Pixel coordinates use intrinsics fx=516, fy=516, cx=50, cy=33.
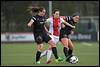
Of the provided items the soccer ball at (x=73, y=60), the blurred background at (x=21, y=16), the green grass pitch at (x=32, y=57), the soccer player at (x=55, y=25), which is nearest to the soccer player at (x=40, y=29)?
the soccer player at (x=55, y=25)

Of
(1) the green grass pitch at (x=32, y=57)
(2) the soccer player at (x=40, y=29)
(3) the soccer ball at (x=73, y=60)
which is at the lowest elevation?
(1) the green grass pitch at (x=32, y=57)

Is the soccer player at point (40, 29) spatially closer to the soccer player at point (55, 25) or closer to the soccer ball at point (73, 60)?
the soccer player at point (55, 25)

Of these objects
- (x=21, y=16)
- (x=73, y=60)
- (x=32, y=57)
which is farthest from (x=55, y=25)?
(x=21, y=16)

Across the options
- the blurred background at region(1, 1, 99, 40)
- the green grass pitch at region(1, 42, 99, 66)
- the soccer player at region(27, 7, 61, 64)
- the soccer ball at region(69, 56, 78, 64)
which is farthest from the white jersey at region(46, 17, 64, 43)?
the blurred background at region(1, 1, 99, 40)

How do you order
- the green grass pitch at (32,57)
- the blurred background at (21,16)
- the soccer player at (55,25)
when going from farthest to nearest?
the blurred background at (21,16)
the green grass pitch at (32,57)
the soccer player at (55,25)

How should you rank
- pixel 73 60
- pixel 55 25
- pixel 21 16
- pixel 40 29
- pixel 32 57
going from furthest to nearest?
1. pixel 21 16
2. pixel 32 57
3. pixel 40 29
4. pixel 73 60
5. pixel 55 25

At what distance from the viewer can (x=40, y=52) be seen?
1296 cm

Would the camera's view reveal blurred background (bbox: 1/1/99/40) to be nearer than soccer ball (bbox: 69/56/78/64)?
No

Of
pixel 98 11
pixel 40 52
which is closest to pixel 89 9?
pixel 98 11

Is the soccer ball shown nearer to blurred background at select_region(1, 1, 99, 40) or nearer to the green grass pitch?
the green grass pitch

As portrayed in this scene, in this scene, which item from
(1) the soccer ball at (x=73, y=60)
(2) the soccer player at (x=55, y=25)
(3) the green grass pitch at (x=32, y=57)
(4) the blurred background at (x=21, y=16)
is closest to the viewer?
(2) the soccer player at (x=55, y=25)

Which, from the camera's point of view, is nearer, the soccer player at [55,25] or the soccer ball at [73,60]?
the soccer player at [55,25]

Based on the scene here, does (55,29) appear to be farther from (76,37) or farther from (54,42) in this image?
(76,37)

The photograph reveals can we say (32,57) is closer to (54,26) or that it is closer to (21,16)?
(54,26)
